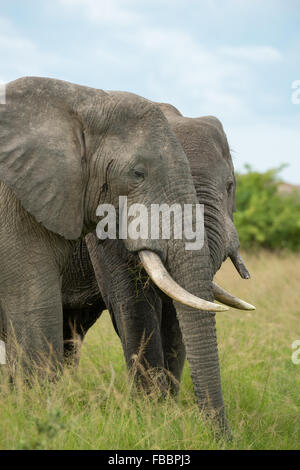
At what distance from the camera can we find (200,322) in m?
4.62

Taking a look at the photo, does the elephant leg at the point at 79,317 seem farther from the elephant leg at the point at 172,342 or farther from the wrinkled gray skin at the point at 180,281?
the elephant leg at the point at 172,342

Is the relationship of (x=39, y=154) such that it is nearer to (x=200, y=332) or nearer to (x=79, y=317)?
(x=200, y=332)

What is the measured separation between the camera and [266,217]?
60.6ft

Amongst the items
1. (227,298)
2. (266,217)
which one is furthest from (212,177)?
(266,217)

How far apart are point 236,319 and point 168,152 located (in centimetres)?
594

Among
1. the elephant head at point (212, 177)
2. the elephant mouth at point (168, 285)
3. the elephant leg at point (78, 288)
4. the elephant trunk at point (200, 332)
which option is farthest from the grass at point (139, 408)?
the elephant head at point (212, 177)

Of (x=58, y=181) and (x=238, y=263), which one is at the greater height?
(x=58, y=181)

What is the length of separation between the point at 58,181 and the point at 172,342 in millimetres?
2140

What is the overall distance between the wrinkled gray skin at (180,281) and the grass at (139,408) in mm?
288

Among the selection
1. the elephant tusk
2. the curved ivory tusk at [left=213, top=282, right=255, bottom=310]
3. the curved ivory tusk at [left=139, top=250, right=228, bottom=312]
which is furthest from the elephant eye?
the elephant tusk

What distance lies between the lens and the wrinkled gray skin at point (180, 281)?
463 cm

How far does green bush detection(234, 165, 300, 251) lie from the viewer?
720 inches

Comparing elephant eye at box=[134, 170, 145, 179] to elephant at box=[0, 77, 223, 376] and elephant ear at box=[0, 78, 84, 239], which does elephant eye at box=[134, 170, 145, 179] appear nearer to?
elephant at box=[0, 77, 223, 376]

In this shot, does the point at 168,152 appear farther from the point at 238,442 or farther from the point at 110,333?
the point at 110,333
